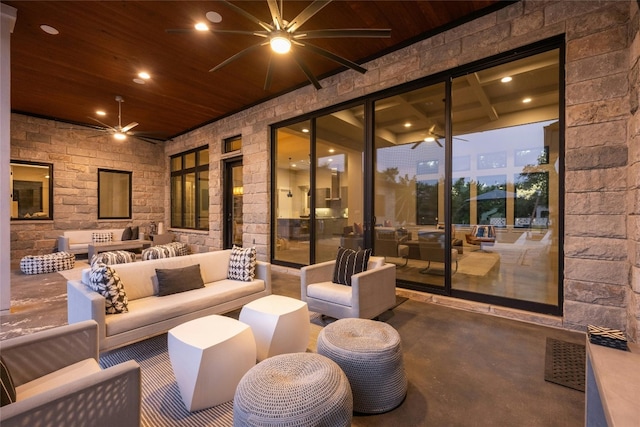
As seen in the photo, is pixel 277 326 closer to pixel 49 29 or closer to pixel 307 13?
pixel 307 13

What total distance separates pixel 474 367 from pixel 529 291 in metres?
1.55

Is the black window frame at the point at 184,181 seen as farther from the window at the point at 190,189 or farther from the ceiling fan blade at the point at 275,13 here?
the ceiling fan blade at the point at 275,13

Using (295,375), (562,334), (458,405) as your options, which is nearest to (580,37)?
(562,334)

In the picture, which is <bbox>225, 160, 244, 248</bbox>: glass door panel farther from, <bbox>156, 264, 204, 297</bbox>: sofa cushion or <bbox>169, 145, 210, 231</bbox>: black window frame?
<bbox>156, 264, 204, 297</bbox>: sofa cushion

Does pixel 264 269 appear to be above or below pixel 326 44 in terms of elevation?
below

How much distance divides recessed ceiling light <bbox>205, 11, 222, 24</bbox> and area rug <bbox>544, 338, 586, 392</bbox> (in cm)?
476

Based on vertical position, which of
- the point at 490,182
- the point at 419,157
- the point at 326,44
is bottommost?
the point at 490,182

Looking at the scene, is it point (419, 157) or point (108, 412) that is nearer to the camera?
point (108, 412)

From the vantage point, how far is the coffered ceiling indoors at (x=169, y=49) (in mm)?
3250

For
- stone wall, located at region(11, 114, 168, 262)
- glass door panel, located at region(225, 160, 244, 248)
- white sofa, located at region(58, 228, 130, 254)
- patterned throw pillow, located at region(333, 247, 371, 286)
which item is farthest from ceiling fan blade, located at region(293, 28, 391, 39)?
stone wall, located at region(11, 114, 168, 262)

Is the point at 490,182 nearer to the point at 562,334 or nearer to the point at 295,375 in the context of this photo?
the point at 562,334

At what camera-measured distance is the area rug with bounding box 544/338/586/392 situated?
6.63 ft

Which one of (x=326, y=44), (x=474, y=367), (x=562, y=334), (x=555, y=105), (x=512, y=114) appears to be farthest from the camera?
(x=326, y=44)

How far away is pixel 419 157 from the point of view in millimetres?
3986
